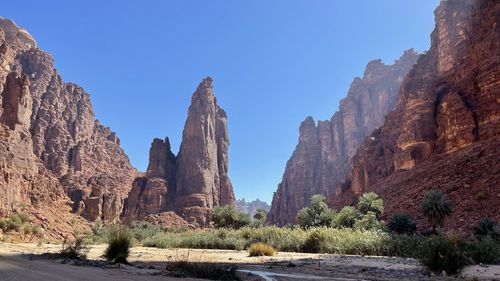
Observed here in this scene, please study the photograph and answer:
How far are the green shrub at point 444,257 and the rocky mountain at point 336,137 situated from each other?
125 metres

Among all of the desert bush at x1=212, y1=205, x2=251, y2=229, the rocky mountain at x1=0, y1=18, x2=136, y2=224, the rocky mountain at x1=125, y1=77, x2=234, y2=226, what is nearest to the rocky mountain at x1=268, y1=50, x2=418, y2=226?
→ the rocky mountain at x1=125, y1=77, x2=234, y2=226

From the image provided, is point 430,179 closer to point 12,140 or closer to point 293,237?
point 293,237

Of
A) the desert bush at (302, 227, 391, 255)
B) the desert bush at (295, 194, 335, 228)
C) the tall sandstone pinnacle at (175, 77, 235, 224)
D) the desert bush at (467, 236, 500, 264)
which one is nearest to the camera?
the desert bush at (467, 236, 500, 264)

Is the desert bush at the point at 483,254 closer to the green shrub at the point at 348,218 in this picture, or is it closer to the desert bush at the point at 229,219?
the green shrub at the point at 348,218

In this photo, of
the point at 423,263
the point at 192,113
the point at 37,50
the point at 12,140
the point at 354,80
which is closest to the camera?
the point at 423,263

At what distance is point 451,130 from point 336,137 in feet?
302

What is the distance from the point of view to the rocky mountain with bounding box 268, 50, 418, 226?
13962cm

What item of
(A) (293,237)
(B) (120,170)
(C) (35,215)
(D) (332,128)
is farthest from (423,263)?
(D) (332,128)

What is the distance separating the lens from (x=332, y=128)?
6073 inches

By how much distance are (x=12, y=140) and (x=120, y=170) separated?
78789mm

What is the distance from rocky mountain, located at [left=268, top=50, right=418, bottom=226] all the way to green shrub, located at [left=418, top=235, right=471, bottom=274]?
411 feet

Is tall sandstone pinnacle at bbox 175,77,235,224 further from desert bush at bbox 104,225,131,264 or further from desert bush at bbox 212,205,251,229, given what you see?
desert bush at bbox 104,225,131,264

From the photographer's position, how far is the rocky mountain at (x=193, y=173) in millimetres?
89569

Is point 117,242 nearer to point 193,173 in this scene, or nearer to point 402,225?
point 402,225
